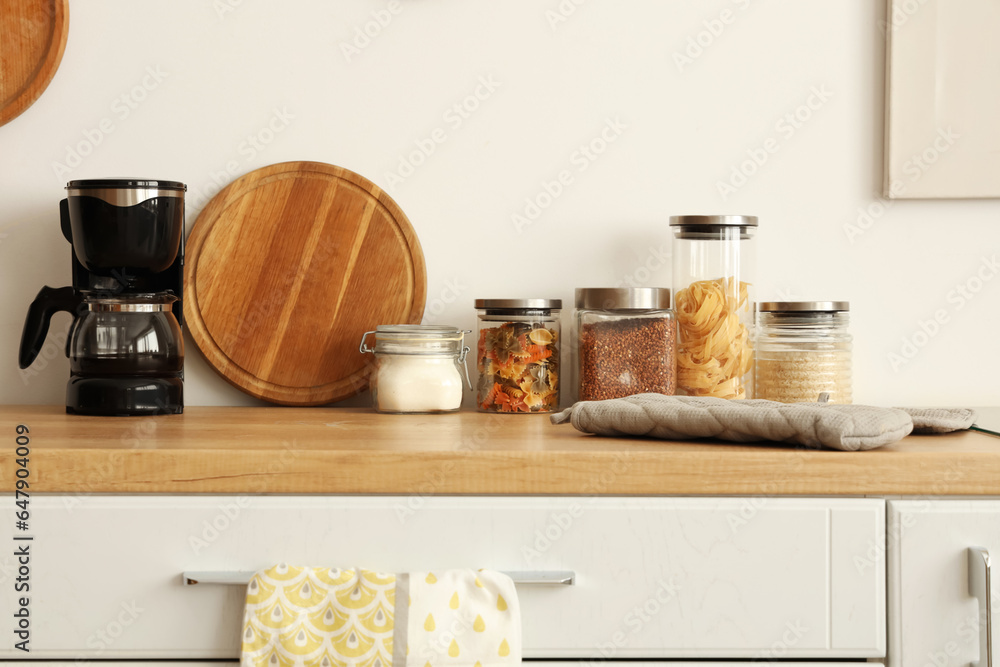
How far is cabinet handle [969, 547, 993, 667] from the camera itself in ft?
2.59

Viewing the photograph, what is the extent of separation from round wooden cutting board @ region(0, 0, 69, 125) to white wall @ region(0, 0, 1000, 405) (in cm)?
3

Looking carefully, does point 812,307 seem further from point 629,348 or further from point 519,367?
point 519,367

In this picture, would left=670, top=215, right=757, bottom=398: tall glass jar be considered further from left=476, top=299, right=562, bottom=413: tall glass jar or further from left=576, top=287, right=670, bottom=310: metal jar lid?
left=476, top=299, right=562, bottom=413: tall glass jar

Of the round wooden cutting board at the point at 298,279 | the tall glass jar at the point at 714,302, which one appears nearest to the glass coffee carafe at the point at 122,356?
the round wooden cutting board at the point at 298,279

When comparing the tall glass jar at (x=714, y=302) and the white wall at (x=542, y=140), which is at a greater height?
the white wall at (x=542, y=140)

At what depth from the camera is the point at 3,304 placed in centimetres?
129

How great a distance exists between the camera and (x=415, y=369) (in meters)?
1.14

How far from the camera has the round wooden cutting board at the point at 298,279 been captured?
1.25 m

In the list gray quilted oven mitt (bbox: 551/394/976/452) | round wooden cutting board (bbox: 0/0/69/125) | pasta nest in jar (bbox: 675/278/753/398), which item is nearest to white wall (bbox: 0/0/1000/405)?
round wooden cutting board (bbox: 0/0/69/125)

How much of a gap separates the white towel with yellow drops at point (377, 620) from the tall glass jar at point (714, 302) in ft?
1.67

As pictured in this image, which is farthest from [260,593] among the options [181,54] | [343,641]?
[181,54]

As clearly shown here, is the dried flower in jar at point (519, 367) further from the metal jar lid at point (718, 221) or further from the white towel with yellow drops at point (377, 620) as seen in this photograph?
Result: the white towel with yellow drops at point (377, 620)

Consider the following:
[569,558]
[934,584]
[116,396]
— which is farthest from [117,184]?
[934,584]

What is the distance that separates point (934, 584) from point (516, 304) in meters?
0.60
